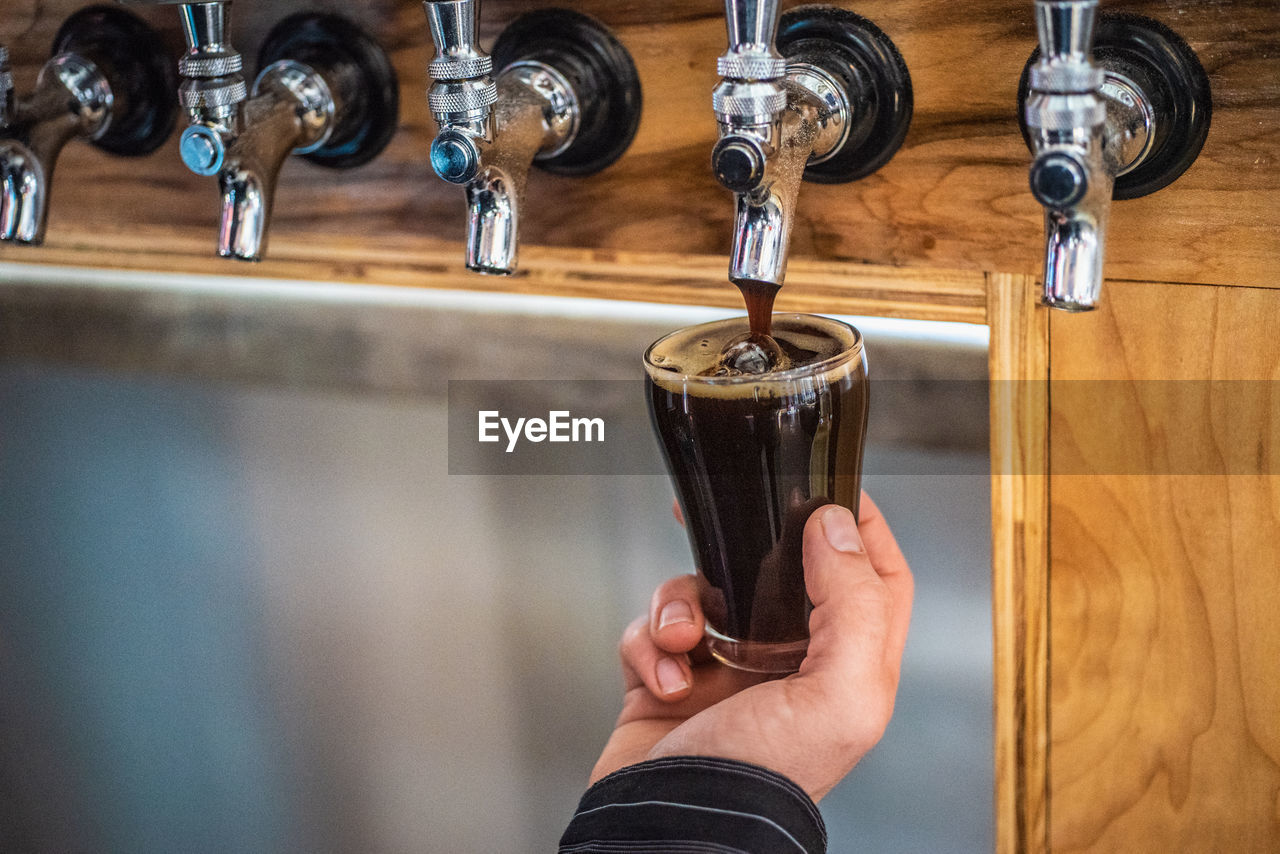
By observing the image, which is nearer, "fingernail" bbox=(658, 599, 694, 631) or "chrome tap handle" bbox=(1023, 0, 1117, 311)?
"chrome tap handle" bbox=(1023, 0, 1117, 311)

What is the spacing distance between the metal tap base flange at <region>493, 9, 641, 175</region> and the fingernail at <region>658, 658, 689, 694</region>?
32 cm

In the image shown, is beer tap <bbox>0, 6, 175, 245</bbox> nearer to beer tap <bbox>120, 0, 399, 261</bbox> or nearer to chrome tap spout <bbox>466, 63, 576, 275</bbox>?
beer tap <bbox>120, 0, 399, 261</bbox>

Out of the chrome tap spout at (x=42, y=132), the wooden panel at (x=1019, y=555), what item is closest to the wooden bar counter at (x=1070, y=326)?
the wooden panel at (x=1019, y=555)

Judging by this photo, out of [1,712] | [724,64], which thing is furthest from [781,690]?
[1,712]

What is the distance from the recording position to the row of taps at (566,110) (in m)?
0.45

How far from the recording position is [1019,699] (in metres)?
0.69

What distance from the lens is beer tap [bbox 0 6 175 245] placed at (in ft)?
2.29

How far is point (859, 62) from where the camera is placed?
61 centimetres

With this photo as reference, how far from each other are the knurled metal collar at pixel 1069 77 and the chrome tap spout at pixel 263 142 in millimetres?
415

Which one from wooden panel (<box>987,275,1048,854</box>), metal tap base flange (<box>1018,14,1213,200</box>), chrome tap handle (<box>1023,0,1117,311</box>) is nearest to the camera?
chrome tap handle (<box>1023,0,1117,311</box>)

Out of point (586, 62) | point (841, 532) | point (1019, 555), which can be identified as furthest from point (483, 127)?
point (1019, 555)

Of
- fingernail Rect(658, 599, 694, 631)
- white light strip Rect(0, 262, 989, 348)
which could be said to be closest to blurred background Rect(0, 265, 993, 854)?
white light strip Rect(0, 262, 989, 348)

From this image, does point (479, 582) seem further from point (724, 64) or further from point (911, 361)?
point (724, 64)

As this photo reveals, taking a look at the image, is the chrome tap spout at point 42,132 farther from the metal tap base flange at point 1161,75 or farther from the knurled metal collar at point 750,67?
the metal tap base flange at point 1161,75
